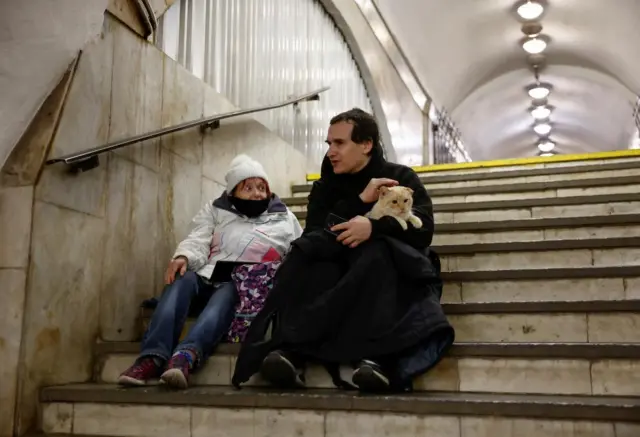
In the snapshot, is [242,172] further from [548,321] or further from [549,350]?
[549,350]

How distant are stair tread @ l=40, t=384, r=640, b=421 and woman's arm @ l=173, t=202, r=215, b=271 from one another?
→ 67cm

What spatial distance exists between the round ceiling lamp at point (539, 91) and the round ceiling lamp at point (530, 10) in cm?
321

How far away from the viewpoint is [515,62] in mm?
12000

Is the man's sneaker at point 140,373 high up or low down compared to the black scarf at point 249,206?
down

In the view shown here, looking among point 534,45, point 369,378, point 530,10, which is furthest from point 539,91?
point 369,378

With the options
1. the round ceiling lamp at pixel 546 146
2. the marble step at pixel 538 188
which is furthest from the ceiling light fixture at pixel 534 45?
the marble step at pixel 538 188

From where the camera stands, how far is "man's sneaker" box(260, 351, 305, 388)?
7.46 ft

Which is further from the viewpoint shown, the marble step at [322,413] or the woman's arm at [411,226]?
the woman's arm at [411,226]

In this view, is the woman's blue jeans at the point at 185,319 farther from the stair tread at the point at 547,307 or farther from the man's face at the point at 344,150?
the stair tread at the point at 547,307

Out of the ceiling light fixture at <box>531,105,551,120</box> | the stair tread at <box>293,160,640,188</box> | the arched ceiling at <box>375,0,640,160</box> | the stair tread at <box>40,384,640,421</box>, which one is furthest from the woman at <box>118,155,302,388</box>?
the ceiling light fixture at <box>531,105,551,120</box>

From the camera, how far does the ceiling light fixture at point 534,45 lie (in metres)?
10.9

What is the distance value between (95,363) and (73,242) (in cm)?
51

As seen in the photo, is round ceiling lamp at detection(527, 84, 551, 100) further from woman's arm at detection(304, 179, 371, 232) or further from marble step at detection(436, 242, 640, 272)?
woman's arm at detection(304, 179, 371, 232)

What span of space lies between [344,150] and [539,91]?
1137 centimetres
